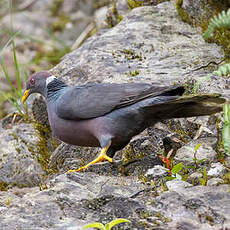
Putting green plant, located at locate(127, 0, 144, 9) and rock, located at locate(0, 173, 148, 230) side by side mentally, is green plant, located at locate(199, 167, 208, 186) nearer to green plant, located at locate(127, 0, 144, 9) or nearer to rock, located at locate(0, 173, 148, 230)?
rock, located at locate(0, 173, 148, 230)

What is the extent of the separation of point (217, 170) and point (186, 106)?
0.79 meters

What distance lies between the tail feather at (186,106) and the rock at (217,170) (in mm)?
573

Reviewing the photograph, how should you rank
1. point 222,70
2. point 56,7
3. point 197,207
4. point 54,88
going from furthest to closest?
point 56,7
point 54,88
point 222,70
point 197,207

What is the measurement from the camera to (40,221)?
329cm

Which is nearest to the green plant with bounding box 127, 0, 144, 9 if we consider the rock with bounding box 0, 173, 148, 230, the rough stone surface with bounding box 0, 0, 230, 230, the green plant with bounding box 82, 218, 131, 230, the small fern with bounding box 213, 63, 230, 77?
the rough stone surface with bounding box 0, 0, 230, 230

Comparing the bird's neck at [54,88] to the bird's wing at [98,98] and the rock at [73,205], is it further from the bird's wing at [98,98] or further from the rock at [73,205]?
the rock at [73,205]

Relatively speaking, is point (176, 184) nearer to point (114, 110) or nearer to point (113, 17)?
point (114, 110)

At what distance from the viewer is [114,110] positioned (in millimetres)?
4637

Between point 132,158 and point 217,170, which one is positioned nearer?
point 217,170

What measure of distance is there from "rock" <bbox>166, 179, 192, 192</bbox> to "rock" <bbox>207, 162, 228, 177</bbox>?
279 mm

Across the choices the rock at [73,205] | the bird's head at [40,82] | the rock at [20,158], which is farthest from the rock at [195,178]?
the bird's head at [40,82]

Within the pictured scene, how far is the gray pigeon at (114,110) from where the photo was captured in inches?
167

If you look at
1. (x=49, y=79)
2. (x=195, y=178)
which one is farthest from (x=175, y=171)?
(x=49, y=79)

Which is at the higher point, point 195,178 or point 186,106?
point 186,106
